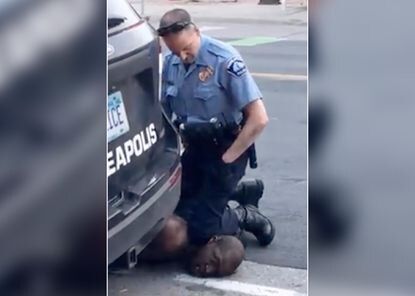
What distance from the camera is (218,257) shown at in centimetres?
315

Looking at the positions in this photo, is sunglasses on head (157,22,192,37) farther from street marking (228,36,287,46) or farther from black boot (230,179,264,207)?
black boot (230,179,264,207)

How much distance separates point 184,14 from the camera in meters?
2.48

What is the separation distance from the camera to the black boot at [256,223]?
125 inches

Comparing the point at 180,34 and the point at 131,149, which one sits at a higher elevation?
the point at 180,34

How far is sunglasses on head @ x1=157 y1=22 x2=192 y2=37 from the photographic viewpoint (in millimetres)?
2486

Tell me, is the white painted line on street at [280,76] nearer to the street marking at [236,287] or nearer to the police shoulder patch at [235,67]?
the police shoulder patch at [235,67]

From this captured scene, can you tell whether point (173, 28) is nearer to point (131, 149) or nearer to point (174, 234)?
point (131, 149)

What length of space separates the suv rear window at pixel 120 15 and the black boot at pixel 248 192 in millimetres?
585

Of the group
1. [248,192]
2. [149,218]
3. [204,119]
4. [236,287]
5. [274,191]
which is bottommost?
[236,287]

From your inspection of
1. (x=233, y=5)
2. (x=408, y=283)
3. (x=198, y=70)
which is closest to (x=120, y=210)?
(x=198, y=70)

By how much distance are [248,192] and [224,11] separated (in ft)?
2.50

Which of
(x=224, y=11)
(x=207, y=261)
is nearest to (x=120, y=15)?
(x=224, y=11)

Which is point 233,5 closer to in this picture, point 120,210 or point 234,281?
point 120,210

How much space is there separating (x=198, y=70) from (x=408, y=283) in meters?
0.87
